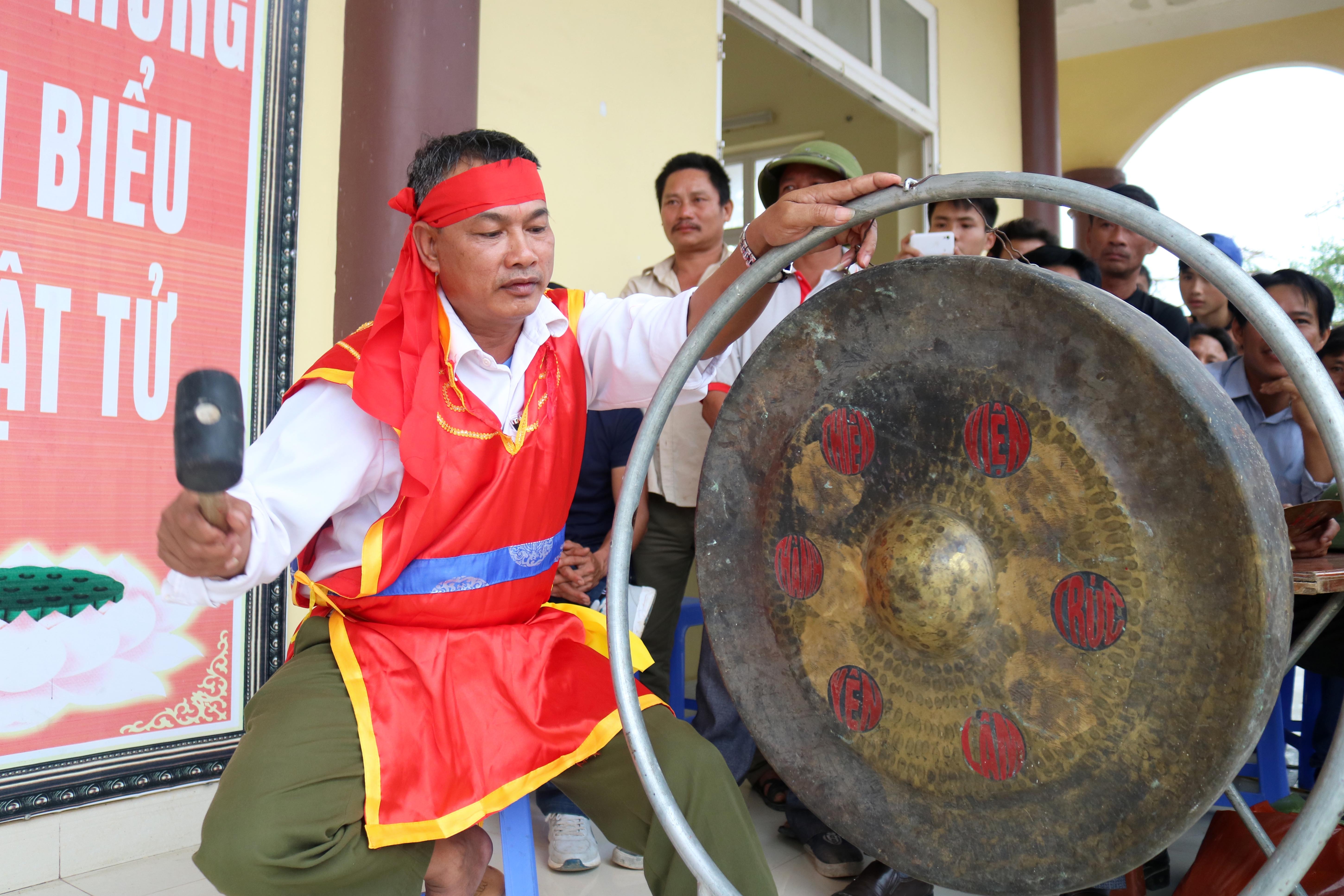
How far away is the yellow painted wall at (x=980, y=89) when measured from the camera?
563cm

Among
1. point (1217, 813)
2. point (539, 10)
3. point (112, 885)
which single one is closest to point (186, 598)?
point (112, 885)

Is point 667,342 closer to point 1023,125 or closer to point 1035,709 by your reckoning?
point 1035,709

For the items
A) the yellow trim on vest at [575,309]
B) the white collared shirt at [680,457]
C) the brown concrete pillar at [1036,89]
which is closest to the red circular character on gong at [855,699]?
the yellow trim on vest at [575,309]

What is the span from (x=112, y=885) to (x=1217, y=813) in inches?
88.6

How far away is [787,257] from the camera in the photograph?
1367mm

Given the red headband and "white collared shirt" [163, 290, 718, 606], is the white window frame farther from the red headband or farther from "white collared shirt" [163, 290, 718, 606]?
the red headband

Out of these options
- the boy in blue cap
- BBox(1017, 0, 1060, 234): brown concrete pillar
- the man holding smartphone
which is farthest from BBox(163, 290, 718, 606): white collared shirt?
BBox(1017, 0, 1060, 234): brown concrete pillar

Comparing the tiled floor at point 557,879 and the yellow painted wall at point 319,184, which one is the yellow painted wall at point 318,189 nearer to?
the yellow painted wall at point 319,184

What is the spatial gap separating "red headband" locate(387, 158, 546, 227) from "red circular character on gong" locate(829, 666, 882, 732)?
0.84 metres

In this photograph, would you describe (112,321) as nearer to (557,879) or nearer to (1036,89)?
(557,879)

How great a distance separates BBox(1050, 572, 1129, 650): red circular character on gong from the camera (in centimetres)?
111

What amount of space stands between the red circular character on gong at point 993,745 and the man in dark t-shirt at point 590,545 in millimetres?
1092

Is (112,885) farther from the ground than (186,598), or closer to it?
closer to it

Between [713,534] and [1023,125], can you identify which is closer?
[713,534]
